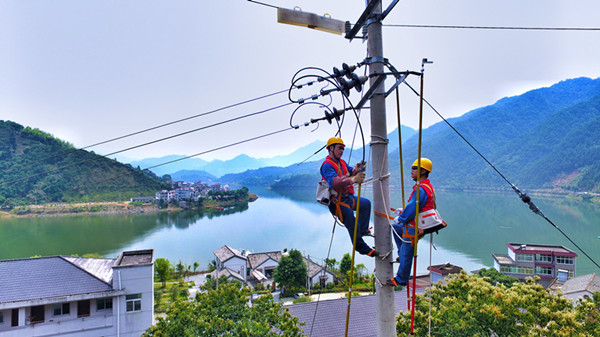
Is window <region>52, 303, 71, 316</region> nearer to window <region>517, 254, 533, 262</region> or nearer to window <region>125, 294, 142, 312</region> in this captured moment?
window <region>125, 294, 142, 312</region>

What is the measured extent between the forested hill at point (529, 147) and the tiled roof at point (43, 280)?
98982 mm

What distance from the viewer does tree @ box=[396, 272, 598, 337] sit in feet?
15.4

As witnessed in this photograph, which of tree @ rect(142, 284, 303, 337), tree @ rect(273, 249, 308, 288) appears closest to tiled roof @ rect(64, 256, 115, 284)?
tree @ rect(142, 284, 303, 337)

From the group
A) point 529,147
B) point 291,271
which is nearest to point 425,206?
point 291,271

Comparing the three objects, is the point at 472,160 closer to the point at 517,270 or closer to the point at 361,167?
the point at 517,270

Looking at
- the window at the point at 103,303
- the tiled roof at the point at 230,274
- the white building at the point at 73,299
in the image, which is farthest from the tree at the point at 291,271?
the window at the point at 103,303

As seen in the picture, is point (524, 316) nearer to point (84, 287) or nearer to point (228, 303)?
point (228, 303)

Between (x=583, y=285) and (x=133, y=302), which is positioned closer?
(x=133, y=302)

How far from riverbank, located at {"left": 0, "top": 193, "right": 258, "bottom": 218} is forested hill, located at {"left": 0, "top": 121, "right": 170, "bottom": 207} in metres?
4.61

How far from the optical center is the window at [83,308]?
318 inches

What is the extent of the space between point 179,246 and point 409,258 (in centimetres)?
3627

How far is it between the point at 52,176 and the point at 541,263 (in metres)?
89.6

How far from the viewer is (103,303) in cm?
824

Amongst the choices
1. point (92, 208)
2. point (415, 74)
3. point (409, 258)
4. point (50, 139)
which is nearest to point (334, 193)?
point (409, 258)
